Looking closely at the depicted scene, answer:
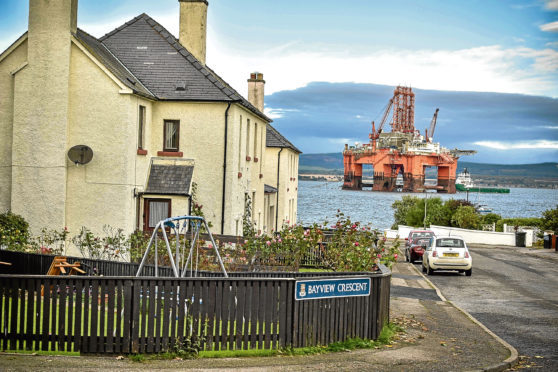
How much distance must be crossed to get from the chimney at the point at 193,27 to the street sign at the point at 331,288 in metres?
20.2

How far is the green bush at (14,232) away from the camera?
18.3 metres

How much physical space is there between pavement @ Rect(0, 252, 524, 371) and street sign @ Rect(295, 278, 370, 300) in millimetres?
879

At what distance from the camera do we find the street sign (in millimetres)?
10422

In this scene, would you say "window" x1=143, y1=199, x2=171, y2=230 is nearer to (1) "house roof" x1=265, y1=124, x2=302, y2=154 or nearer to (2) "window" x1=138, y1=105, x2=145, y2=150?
(2) "window" x1=138, y1=105, x2=145, y2=150

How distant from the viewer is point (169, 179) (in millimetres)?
25344

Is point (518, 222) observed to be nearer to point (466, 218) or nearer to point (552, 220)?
point (466, 218)

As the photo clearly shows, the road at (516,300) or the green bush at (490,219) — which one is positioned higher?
the green bush at (490,219)

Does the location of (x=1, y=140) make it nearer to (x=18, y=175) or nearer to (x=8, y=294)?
(x=18, y=175)

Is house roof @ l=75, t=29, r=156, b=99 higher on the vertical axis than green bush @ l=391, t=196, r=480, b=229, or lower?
higher

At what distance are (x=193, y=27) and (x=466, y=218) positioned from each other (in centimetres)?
4464

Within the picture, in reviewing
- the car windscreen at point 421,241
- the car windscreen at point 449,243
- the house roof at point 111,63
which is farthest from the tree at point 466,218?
the house roof at point 111,63

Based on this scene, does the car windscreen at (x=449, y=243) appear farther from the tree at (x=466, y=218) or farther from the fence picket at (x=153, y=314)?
the tree at (x=466, y=218)

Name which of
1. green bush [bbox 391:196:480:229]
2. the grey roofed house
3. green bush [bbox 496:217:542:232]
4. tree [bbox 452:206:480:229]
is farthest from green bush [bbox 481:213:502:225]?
the grey roofed house

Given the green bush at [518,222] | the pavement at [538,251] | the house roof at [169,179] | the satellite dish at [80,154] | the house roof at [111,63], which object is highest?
the house roof at [111,63]
